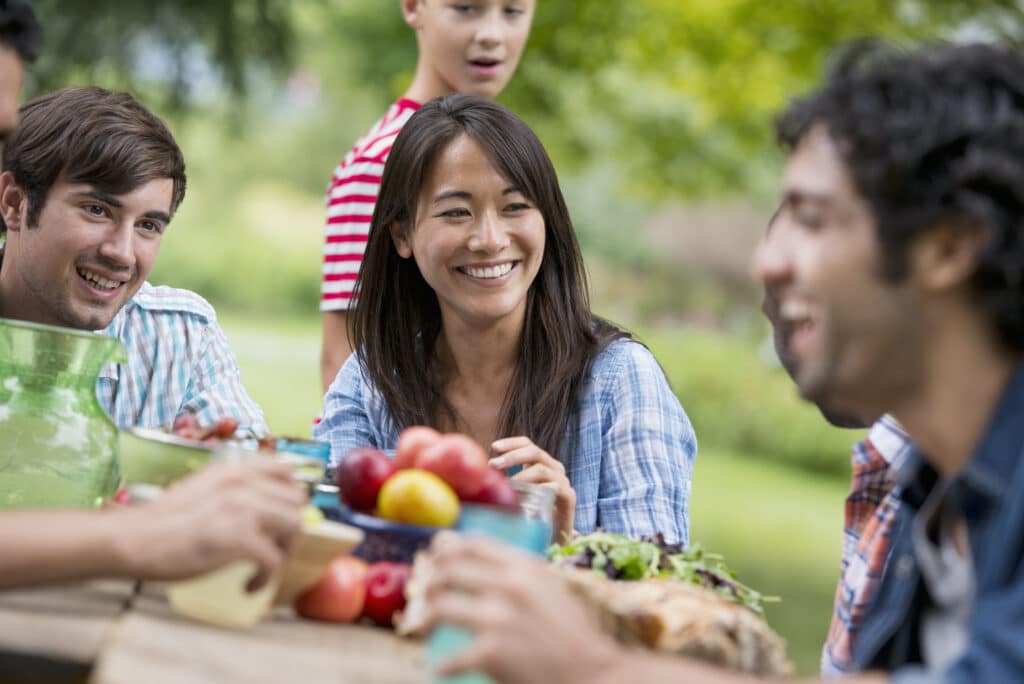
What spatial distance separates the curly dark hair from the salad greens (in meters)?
0.63

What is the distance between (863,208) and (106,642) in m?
1.18

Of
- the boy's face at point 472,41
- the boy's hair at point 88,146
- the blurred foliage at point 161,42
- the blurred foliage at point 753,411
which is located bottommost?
the blurred foliage at point 753,411

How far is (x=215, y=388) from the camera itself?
352cm

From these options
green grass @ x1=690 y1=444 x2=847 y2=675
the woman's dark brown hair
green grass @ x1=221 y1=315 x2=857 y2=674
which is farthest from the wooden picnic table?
green grass @ x1=221 y1=315 x2=857 y2=674

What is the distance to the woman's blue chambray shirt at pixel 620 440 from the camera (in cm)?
302

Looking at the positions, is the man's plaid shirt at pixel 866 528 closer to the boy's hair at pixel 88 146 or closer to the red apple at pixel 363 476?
the red apple at pixel 363 476

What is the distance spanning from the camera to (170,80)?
7.61 m

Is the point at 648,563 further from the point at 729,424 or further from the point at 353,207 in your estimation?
the point at 729,424

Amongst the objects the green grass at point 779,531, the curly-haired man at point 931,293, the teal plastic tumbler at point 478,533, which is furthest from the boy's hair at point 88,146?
the green grass at point 779,531

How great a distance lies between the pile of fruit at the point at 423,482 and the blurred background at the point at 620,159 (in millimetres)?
4974

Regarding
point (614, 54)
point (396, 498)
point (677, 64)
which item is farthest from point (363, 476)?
point (677, 64)

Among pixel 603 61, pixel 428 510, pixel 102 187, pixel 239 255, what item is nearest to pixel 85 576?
pixel 428 510

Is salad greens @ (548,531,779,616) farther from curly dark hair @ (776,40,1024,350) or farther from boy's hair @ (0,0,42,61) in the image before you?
boy's hair @ (0,0,42,61)

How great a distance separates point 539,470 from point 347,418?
3.05ft
